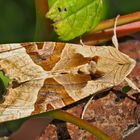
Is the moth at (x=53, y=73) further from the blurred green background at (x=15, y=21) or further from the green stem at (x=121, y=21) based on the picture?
the blurred green background at (x=15, y=21)

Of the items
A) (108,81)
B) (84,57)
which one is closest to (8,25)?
(84,57)

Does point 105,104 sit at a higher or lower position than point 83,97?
lower

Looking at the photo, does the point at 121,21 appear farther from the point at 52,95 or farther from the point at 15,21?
the point at 15,21

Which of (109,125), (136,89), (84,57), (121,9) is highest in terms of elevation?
(121,9)

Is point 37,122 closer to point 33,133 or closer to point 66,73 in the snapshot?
point 33,133

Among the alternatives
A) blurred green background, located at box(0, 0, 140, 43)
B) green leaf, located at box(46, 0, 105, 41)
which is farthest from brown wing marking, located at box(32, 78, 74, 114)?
blurred green background, located at box(0, 0, 140, 43)

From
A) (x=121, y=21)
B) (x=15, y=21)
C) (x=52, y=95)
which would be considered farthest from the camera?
(x=15, y=21)

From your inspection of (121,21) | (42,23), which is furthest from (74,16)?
(121,21)
